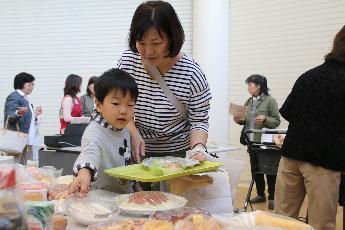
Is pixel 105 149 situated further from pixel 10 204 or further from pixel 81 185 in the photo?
pixel 10 204

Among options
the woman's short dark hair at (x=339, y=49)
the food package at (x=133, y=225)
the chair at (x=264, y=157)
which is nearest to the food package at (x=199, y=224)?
the food package at (x=133, y=225)

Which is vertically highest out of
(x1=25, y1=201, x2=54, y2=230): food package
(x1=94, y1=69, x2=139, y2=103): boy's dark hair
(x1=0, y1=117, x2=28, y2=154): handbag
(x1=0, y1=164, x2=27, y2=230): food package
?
(x1=94, y1=69, x2=139, y2=103): boy's dark hair

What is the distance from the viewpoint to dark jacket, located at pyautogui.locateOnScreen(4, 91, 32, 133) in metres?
5.65

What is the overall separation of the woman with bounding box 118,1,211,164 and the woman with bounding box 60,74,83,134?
3.76 metres

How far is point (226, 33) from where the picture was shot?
22.7 feet

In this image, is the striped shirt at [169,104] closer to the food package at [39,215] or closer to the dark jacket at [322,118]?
the food package at [39,215]

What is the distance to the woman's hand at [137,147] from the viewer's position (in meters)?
1.95

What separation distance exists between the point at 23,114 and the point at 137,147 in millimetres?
4238

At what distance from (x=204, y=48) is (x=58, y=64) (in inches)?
111

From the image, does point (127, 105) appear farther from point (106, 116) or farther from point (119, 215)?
point (119, 215)

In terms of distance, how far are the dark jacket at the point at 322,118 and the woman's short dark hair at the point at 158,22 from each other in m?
1.34

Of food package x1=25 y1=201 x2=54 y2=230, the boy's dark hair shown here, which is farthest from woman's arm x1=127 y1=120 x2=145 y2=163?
food package x1=25 y1=201 x2=54 y2=230

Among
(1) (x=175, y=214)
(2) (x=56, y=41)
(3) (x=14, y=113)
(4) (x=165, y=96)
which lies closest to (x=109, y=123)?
(4) (x=165, y=96)

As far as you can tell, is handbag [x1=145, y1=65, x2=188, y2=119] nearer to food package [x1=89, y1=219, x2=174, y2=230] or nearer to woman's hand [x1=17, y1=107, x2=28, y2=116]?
food package [x1=89, y1=219, x2=174, y2=230]
